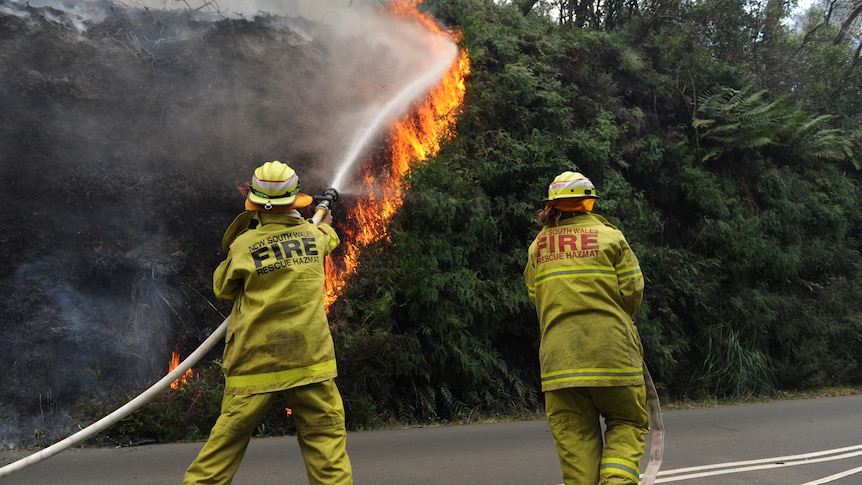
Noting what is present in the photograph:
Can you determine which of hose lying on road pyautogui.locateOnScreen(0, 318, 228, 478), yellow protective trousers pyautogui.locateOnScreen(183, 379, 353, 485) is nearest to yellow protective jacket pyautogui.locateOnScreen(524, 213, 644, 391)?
yellow protective trousers pyautogui.locateOnScreen(183, 379, 353, 485)

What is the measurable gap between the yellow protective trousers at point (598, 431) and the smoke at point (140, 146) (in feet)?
15.0

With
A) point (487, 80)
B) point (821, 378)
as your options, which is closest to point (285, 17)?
point (487, 80)

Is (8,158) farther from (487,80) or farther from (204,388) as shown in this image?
(487,80)

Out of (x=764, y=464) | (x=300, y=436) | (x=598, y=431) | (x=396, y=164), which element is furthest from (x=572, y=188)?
(x=396, y=164)

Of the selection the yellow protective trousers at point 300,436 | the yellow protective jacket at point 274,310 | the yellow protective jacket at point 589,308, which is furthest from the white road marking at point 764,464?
the yellow protective jacket at point 274,310

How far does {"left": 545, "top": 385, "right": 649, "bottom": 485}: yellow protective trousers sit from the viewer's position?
11.3ft

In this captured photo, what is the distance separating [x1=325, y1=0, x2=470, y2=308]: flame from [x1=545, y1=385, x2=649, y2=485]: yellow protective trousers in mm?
4050

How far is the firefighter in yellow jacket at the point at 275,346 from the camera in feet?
11.1

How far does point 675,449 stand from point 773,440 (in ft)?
4.16

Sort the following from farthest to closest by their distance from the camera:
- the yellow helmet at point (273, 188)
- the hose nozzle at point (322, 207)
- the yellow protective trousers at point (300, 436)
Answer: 1. the hose nozzle at point (322, 207)
2. the yellow helmet at point (273, 188)
3. the yellow protective trousers at point (300, 436)

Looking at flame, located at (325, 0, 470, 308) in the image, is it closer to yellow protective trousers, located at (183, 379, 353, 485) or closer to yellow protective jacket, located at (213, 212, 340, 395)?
yellow protective jacket, located at (213, 212, 340, 395)

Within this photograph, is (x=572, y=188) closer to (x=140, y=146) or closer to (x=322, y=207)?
(x=322, y=207)

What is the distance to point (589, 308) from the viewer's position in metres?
3.60

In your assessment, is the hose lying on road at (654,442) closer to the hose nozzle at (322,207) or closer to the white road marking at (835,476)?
the white road marking at (835,476)
